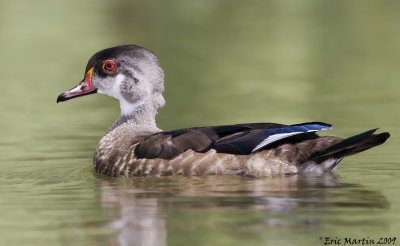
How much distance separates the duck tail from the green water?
25cm

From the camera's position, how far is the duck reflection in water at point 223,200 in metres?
9.17

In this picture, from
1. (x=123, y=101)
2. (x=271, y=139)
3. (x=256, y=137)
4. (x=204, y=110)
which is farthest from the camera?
(x=204, y=110)

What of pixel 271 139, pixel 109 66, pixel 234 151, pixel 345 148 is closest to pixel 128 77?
pixel 109 66

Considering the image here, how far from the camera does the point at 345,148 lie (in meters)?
11.1

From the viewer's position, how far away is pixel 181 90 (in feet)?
65.0

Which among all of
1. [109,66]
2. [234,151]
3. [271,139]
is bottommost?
[234,151]

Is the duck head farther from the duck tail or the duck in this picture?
the duck tail

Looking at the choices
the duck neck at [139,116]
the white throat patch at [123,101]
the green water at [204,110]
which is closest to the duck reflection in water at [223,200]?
the green water at [204,110]

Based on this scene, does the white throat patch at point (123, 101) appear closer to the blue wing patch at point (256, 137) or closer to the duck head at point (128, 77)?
the duck head at point (128, 77)

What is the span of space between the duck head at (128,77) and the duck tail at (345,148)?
2.52 m

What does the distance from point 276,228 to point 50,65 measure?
51.3 ft

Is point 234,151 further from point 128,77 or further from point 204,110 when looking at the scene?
point 204,110

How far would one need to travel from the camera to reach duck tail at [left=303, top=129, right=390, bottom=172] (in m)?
11.0

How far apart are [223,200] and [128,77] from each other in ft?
11.4
